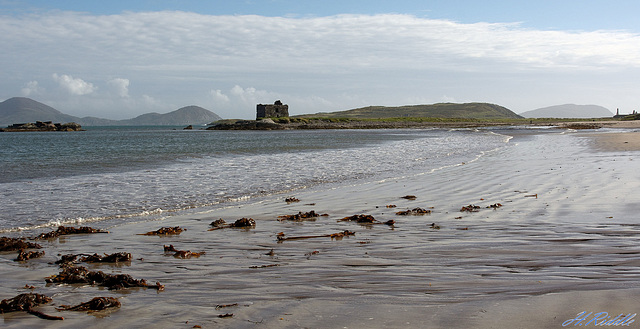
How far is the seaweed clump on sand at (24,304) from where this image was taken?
14.5 ft

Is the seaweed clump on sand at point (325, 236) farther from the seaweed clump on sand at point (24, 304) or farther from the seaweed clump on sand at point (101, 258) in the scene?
the seaweed clump on sand at point (24, 304)

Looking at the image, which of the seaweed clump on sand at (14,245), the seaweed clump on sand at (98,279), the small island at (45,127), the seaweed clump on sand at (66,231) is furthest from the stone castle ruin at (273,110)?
the seaweed clump on sand at (98,279)

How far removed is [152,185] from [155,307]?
11.1 metres

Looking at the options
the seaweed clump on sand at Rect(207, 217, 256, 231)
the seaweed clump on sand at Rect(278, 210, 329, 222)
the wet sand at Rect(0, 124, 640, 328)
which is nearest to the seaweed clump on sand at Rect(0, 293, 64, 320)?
the wet sand at Rect(0, 124, 640, 328)

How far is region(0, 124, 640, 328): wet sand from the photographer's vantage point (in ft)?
13.4

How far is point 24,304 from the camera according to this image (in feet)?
14.8

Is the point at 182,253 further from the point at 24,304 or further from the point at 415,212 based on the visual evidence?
the point at 415,212

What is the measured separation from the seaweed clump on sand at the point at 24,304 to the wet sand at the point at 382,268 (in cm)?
10

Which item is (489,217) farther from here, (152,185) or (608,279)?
(152,185)

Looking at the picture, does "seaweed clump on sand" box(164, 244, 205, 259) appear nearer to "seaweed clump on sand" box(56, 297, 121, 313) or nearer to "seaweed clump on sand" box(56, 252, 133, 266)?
"seaweed clump on sand" box(56, 252, 133, 266)

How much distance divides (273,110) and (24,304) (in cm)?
13035

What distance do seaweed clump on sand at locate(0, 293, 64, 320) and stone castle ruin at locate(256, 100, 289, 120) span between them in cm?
12816

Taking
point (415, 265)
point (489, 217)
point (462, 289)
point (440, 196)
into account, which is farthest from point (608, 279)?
point (440, 196)

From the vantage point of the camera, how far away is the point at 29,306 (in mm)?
4508
